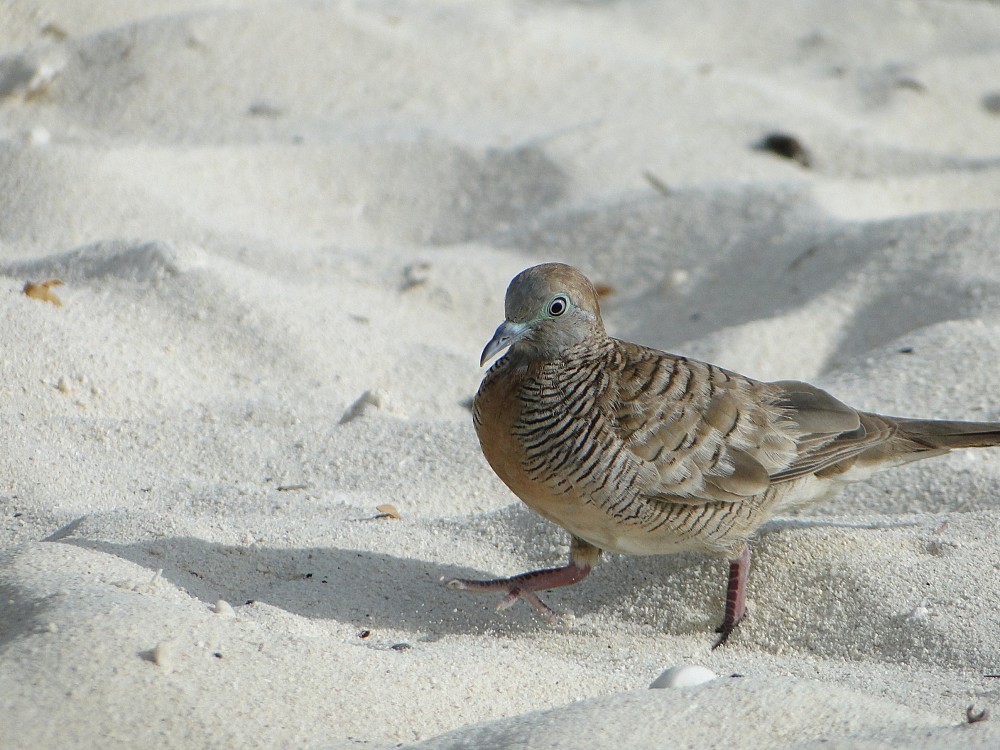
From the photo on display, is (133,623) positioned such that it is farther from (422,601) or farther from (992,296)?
(992,296)

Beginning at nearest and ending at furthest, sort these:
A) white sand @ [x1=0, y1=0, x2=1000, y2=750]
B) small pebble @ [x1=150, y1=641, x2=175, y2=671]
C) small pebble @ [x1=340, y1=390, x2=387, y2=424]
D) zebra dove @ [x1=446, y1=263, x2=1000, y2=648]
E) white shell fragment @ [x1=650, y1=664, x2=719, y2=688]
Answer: small pebble @ [x1=150, y1=641, x2=175, y2=671], white sand @ [x1=0, y1=0, x2=1000, y2=750], white shell fragment @ [x1=650, y1=664, x2=719, y2=688], zebra dove @ [x1=446, y1=263, x2=1000, y2=648], small pebble @ [x1=340, y1=390, x2=387, y2=424]

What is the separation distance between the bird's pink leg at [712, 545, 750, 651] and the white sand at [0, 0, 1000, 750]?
0.05 meters

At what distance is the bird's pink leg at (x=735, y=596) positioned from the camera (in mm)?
3689

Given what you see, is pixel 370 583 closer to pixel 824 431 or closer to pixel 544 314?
pixel 544 314

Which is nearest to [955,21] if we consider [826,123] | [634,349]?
[826,123]

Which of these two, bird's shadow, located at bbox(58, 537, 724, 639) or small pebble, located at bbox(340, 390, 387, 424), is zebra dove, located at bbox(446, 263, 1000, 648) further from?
small pebble, located at bbox(340, 390, 387, 424)

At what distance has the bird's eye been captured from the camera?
3715mm

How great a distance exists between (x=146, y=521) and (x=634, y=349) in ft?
5.35

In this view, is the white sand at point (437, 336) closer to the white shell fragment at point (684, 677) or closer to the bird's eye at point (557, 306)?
the white shell fragment at point (684, 677)

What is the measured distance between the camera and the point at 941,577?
12.2 ft

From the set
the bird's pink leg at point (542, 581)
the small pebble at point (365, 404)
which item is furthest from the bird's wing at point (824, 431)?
the small pebble at point (365, 404)

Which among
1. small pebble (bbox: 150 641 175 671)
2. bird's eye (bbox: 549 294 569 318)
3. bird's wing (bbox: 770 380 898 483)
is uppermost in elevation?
bird's eye (bbox: 549 294 569 318)

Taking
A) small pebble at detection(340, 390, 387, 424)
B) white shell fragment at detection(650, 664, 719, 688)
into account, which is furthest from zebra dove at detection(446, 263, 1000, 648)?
small pebble at detection(340, 390, 387, 424)

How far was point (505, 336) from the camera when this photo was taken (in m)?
3.67
